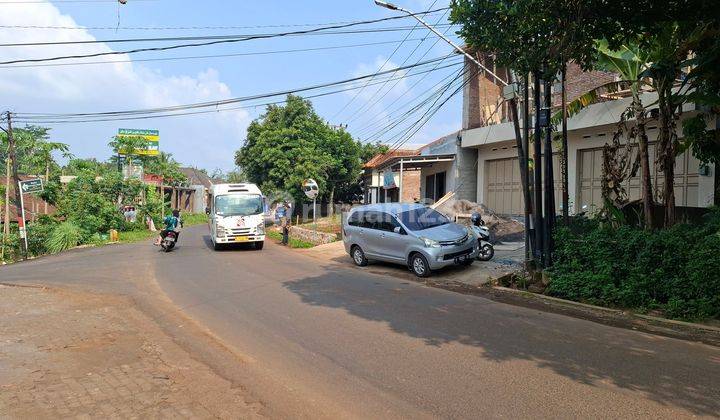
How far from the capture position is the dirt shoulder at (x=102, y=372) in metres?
4.44

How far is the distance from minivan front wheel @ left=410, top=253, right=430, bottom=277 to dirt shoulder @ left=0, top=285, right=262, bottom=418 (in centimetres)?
642

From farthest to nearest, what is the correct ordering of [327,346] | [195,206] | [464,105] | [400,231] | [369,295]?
[195,206], [464,105], [400,231], [369,295], [327,346]

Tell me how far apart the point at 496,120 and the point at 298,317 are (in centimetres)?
1538

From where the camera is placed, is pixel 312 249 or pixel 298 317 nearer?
pixel 298 317

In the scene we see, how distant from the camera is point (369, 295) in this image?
32.0 feet

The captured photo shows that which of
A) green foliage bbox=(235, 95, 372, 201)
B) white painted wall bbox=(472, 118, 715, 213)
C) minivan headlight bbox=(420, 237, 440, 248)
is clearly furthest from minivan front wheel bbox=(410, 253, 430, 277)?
green foliage bbox=(235, 95, 372, 201)

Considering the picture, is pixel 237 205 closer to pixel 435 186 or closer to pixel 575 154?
pixel 435 186

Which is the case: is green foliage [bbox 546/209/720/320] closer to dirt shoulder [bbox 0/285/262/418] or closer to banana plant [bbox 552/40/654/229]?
banana plant [bbox 552/40/654/229]

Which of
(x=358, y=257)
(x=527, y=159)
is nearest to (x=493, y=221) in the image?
(x=358, y=257)

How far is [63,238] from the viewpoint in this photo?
2411cm

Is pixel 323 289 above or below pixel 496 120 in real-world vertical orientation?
below

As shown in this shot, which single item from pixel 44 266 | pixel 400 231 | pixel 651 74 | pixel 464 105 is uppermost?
pixel 464 105

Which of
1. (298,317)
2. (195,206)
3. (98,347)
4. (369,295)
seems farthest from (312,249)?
(195,206)

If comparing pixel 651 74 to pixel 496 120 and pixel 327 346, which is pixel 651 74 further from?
pixel 496 120
